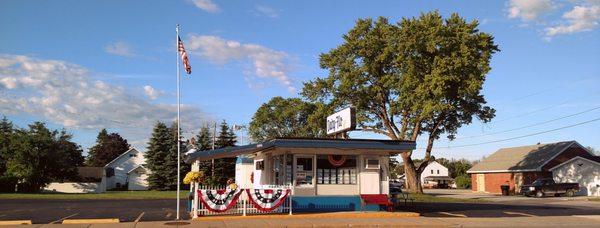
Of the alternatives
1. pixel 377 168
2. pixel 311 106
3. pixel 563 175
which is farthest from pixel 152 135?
Answer: pixel 377 168

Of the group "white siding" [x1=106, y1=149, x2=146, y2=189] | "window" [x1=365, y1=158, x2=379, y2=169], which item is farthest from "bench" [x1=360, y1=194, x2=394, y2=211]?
"white siding" [x1=106, y1=149, x2=146, y2=189]

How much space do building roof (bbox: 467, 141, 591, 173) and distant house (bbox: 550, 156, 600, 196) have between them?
1545mm

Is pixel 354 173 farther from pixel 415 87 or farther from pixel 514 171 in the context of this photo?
pixel 514 171

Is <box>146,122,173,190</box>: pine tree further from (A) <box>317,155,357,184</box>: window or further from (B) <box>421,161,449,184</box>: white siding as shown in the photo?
(B) <box>421,161,449,184</box>: white siding

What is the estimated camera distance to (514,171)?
57.2 meters

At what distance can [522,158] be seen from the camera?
5928 centimetres

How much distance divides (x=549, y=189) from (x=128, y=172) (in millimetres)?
58726

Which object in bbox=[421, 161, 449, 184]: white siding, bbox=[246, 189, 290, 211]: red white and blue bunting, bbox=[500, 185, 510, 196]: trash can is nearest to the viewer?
bbox=[246, 189, 290, 211]: red white and blue bunting

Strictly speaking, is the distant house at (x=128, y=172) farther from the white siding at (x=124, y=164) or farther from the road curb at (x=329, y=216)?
the road curb at (x=329, y=216)

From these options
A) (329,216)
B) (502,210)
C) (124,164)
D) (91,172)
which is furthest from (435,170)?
(329,216)

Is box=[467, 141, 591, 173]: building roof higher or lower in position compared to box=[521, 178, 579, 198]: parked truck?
higher

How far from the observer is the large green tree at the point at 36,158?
54.8 meters

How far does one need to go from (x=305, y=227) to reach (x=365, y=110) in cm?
3368

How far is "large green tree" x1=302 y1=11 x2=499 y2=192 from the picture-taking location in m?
42.0
